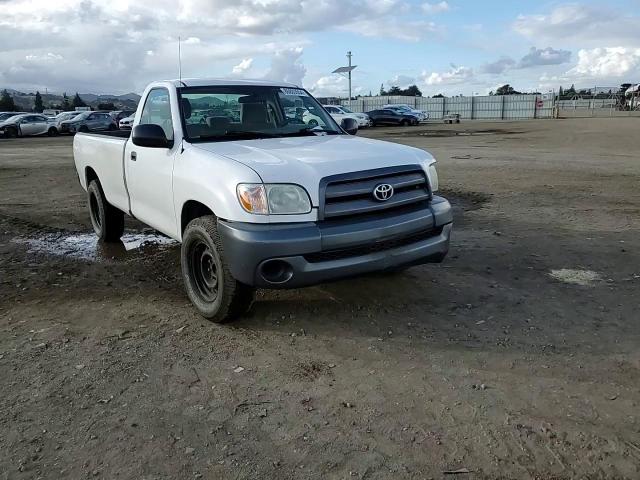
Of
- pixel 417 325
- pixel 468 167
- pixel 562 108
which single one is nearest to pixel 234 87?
pixel 417 325

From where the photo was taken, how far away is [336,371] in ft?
12.2

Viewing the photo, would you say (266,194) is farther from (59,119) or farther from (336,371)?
(59,119)

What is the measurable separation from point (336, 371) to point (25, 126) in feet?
120

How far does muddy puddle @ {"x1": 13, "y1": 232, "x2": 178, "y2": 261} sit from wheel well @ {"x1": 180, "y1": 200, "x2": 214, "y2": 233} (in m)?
2.10

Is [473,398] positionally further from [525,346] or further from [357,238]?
[357,238]

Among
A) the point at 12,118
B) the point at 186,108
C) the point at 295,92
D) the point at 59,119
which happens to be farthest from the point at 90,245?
the point at 59,119

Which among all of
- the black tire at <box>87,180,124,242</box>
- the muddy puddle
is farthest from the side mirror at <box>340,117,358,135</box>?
the black tire at <box>87,180,124,242</box>

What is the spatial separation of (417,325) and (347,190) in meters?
1.18

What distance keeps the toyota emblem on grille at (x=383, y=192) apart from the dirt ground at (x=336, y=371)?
97 cm

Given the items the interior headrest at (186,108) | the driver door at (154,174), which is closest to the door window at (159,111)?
the driver door at (154,174)

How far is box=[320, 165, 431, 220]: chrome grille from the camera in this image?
158 inches

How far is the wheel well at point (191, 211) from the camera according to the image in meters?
4.54

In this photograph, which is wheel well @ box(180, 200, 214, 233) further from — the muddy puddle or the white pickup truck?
the muddy puddle

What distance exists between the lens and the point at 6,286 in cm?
551
